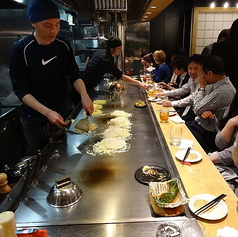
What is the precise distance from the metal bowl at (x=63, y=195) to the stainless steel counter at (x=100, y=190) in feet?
0.09

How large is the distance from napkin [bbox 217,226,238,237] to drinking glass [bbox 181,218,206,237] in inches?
3.3

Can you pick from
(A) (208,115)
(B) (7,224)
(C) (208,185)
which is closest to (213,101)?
(A) (208,115)

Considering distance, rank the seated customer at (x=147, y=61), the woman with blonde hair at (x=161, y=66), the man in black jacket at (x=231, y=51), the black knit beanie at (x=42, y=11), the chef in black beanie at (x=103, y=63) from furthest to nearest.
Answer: the seated customer at (x=147, y=61)
the woman with blonde hair at (x=161, y=66)
the chef in black beanie at (x=103, y=63)
the man in black jacket at (x=231, y=51)
the black knit beanie at (x=42, y=11)

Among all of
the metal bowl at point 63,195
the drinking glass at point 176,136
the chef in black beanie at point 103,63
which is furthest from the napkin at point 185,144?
the chef in black beanie at point 103,63

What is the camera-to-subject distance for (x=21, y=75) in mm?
2014

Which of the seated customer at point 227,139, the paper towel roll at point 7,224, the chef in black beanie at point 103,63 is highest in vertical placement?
the chef in black beanie at point 103,63

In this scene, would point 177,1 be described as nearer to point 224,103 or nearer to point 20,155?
point 224,103

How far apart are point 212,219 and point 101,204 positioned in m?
0.56

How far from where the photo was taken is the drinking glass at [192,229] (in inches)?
38.3

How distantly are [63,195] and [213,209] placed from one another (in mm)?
782

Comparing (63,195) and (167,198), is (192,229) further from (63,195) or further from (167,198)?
(63,195)

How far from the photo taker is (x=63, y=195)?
121 centimetres

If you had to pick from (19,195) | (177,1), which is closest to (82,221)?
(19,195)

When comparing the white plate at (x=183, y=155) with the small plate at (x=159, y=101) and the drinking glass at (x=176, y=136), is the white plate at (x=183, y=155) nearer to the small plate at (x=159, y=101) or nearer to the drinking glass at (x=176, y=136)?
the drinking glass at (x=176, y=136)
